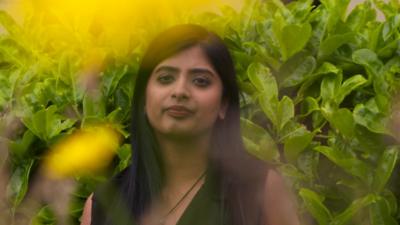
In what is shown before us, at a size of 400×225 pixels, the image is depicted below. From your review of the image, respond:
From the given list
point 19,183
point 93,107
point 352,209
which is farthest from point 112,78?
point 352,209

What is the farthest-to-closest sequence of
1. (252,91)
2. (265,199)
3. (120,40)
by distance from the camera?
(120,40)
(252,91)
(265,199)

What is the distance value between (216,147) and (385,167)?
0.55 m

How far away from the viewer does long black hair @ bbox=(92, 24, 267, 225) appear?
277cm

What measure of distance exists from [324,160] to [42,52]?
1535mm

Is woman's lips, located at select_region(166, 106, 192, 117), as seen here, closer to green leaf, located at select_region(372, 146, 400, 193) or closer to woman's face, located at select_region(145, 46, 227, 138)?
woman's face, located at select_region(145, 46, 227, 138)

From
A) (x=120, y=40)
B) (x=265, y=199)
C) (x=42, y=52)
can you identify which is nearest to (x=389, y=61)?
(x=265, y=199)

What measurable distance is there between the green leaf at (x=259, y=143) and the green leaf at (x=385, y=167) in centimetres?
37

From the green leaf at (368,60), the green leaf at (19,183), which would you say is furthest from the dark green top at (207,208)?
the green leaf at (19,183)

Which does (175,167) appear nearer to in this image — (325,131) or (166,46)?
(166,46)

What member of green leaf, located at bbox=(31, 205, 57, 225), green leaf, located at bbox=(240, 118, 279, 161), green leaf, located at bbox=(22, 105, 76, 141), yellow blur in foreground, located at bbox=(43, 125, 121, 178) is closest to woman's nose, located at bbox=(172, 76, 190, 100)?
green leaf, located at bbox=(240, 118, 279, 161)

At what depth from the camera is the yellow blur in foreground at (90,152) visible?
11.2 feet

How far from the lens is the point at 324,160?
10.3 ft

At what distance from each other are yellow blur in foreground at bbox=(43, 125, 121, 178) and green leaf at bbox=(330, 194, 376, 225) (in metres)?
0.92

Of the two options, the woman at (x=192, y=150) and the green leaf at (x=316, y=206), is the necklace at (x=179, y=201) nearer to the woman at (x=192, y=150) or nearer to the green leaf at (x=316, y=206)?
the woman at (x=192, y=150)
